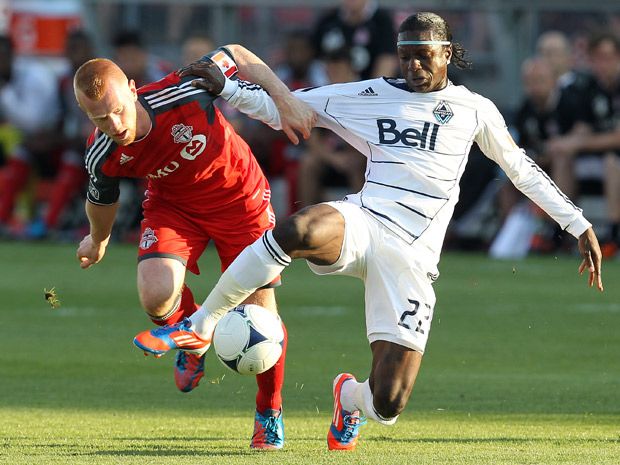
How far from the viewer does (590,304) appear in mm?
12086

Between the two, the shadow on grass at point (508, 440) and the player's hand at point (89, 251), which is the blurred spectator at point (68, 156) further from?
the shadow on grass at point (508, 440)

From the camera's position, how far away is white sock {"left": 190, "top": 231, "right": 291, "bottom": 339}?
6094mm

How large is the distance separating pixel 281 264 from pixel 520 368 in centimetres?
343

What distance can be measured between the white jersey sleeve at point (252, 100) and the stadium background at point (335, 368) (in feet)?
5.11

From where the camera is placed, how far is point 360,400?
652 centimetres

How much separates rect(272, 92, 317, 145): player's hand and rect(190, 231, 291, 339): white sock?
0.66m

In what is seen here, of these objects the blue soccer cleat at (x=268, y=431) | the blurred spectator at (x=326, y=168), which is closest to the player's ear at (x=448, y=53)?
the blue soccer cleat at (x=268, y=431)

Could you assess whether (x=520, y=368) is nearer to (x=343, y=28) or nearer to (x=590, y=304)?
(x=590, y=304)

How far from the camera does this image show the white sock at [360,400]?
21.0ft

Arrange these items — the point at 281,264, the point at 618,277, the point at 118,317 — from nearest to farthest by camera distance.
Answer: the point at 281,264 < the point at 118,317 < the point at 618,277

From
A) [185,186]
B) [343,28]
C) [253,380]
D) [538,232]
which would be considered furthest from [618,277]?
[185,186]

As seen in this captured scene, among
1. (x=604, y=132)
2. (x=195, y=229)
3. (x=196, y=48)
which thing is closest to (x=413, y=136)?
Answer: (x=195, y=229)

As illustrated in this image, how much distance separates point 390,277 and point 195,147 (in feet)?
4.13

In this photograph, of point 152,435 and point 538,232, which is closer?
point 152,435
